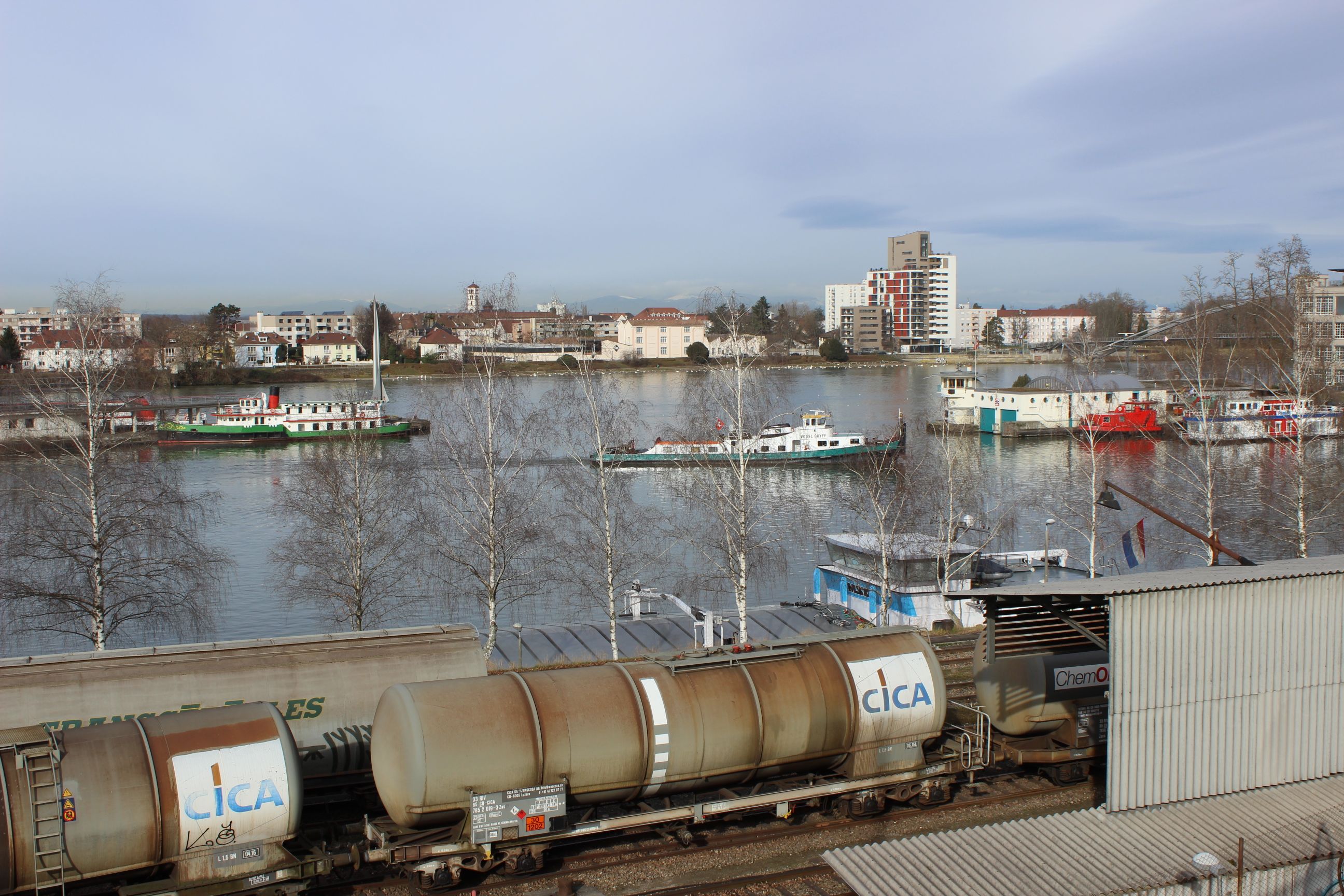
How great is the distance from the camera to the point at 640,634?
20.5 m

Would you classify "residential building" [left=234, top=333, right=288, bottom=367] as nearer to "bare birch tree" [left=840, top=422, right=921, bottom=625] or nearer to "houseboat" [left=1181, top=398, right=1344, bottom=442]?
"houseboat" [left=1181, top=398, right=1344, bottom=442]

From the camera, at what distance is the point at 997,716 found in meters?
11.0

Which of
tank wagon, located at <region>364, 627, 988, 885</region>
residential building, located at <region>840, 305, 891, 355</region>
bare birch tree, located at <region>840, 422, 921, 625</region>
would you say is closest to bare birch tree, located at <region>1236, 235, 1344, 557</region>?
bare birch tree, located at <region>840, 422, 921, 625</region>

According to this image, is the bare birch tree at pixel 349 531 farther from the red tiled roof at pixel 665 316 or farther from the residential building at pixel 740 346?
the red tiled roof at pixel 665 316

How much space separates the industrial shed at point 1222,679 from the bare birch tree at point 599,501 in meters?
10.6

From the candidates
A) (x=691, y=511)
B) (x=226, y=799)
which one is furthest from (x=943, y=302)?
(x=226, y=799)

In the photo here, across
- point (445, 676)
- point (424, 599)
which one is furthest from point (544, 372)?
point (445, 676)

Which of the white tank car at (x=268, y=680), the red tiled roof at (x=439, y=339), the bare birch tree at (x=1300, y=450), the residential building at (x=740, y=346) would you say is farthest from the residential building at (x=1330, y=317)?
the red tiled roof at (x=439, y=339)

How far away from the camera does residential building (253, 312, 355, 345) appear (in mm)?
172000

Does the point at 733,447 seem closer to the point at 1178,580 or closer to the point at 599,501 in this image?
the point at 599,501

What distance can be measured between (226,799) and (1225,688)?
28.3ft

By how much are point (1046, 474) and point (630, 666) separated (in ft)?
122

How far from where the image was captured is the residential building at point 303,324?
6772 inches

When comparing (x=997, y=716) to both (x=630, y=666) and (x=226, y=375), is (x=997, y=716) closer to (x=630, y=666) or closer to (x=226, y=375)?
(x=630, y=666)
